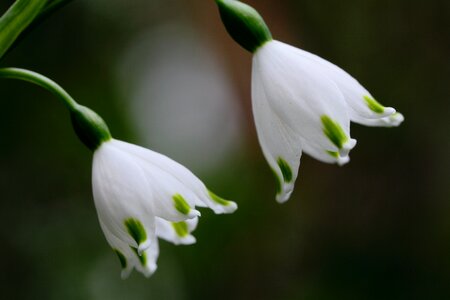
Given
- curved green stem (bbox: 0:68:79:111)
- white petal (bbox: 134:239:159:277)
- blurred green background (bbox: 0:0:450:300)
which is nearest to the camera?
curved green stem (bbox: 0:68:79:111)

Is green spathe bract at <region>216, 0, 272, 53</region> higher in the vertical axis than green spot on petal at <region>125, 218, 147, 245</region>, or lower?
higher

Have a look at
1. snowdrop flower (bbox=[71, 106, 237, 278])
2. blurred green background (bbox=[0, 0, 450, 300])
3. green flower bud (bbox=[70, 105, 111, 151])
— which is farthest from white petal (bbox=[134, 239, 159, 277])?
blurred green background (bbox=[0, 0, 450, 300])

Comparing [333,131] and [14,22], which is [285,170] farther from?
[14,22]

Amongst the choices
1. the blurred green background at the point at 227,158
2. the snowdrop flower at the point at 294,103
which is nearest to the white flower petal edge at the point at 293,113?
the snowdrop flower at the point at 294,103

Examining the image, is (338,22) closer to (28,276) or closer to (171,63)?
(171,63)

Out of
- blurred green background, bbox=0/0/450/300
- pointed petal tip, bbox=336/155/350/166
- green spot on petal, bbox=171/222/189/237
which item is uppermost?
pointed petal tip, bbox=336/155/350/166

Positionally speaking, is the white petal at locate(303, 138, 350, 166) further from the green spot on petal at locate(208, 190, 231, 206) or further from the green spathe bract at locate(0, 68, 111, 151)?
the green spathe bract at locate(0, 68, 111, 151)

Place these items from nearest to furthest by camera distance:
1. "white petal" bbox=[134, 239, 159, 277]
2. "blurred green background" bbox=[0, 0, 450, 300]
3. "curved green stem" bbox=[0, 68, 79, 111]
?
"curved green stem" bbox=[0, 68, 79, 111], "white petal" bbox=[134, 239, 159, 277], "blurred green background" bbox=[0, 0, 450, 300]

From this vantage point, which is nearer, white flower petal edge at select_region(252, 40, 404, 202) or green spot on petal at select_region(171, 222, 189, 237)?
white flower petal edge at select_region(252, 40, 404, 202)
